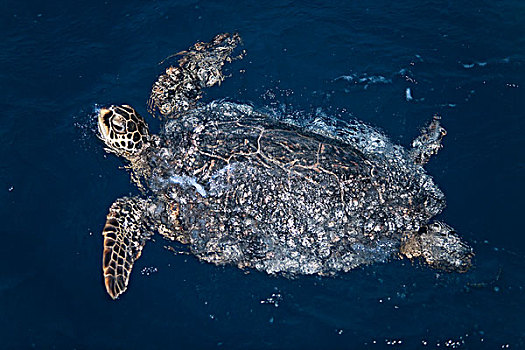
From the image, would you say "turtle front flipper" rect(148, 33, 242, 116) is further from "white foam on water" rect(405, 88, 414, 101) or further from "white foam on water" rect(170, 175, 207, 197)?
"white foam on water" rect(405, 88, 414, 101)

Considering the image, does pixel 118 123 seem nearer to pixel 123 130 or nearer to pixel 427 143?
pixel 123 130

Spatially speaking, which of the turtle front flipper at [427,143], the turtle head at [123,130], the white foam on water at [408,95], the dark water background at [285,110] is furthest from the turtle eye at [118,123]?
the white foam on water at [408,95]

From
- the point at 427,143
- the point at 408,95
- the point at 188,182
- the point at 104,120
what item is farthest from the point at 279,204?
the point at 408,95

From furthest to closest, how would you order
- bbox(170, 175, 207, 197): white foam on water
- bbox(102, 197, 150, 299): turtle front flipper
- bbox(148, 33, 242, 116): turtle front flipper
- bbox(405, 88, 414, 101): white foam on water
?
bbox(148, 33, 242, 116): turtle front flipper → bbox(405, 88, 414, 101): white foam on water → bbox(170, 175, 207, 197): white foam on water → bbox(102, 197, 150, 299): turtle front flipper

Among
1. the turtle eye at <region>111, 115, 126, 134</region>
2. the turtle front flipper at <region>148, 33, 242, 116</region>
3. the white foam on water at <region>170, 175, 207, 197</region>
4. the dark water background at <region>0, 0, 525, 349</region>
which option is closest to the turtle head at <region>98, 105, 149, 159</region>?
the turtle eye at <region>111, 115, 126, 134</region>

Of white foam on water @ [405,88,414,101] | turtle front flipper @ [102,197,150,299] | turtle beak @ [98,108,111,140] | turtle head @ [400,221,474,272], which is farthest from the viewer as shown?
white foam on water @ [405,88,414,101]
